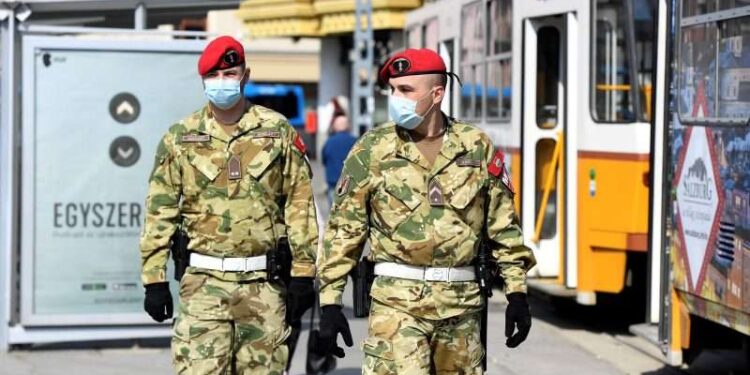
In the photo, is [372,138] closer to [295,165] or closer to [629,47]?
[295,165]

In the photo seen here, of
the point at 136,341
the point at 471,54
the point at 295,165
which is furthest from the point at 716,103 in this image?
the point at 471,54

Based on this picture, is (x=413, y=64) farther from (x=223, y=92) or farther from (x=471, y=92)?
(x=471, y=92)

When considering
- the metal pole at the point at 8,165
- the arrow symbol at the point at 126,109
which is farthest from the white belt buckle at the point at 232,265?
the metal pole at the point at 8,165

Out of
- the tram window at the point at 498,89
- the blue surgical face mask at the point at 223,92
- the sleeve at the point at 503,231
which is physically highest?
the tram window at the point at 498,89

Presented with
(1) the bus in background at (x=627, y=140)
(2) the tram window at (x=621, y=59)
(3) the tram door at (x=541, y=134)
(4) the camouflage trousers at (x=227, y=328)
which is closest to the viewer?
(4) the camouflage trousers at (x=227, y=328)

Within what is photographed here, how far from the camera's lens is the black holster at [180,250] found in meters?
6.68

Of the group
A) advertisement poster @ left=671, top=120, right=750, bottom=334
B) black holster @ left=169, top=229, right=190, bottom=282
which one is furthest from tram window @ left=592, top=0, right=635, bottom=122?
black holster @ left=169, top=229, right=190, bottom=282

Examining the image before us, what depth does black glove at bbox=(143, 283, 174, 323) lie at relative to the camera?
260 inches

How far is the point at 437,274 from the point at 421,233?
0.16m

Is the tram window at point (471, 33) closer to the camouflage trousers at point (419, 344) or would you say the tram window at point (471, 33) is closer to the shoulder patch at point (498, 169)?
the shoulder patch at point (498, 169)

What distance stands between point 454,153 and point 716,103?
2.94 meters

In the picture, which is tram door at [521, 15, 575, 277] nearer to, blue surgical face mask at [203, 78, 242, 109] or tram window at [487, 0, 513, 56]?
tram window at [487, 0, 513, 56]

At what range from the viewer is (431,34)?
57.0ft

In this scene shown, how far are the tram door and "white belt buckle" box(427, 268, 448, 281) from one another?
6.68 m
